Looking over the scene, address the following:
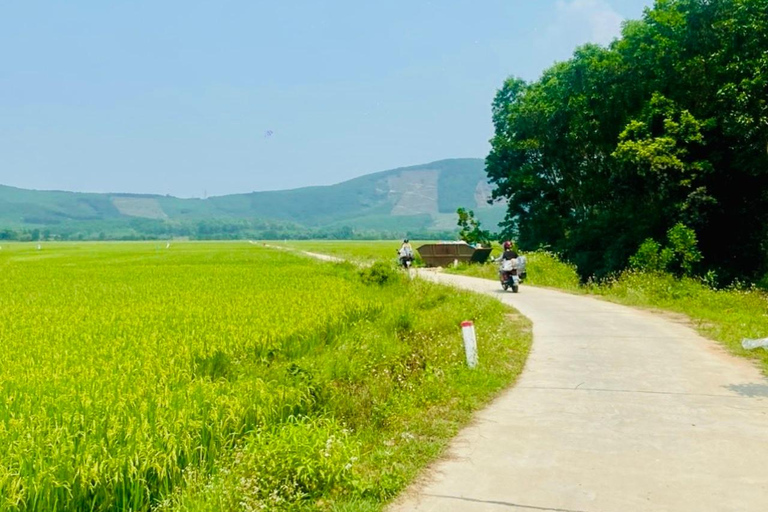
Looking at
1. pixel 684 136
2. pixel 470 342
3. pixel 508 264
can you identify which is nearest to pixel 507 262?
pixel 508 264

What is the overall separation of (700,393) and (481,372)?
106 inches

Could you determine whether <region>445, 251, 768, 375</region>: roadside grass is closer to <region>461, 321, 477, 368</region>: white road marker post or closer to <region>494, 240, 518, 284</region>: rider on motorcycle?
<region>494, 240, 518, 284</region>: rider on motorcycle

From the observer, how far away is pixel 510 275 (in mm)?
21406

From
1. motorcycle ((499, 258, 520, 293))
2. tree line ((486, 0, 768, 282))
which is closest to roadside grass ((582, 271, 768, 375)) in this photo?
tree line ((486, 0, 768, 282))

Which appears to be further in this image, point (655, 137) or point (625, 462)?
point (655, 137)

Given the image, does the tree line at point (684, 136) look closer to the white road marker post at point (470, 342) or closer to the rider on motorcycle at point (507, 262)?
the rider on motorcycle at point (507, 262)

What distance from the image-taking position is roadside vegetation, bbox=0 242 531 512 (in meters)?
4.27

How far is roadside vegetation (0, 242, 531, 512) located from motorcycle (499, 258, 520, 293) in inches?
336

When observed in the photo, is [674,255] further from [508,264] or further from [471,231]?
[471,231]

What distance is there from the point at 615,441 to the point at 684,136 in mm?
19193

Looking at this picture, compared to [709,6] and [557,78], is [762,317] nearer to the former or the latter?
[709,6]

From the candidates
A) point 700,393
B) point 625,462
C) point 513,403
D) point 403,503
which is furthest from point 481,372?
point 403,503

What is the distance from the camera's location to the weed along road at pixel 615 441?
451cm

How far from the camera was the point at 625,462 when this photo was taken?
17.0ft
